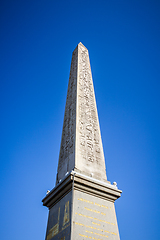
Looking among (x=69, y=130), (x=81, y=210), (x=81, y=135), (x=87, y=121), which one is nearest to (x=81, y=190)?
(x=81, y=210)

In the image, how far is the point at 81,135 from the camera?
6328 mm

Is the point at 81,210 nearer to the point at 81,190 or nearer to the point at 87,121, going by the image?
the point at 81,190

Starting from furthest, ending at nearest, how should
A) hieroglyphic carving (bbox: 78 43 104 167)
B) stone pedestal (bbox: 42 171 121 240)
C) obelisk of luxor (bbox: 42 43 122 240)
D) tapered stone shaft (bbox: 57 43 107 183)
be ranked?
hieroglyphic carving (bbox: 78 43 104 167)
tapered stone shaft (bbox: 57 43 107 183)
obelisk of luxor (bbox: 42 43 122 240)
stone pedestal (bbox: 42 171 121 240)

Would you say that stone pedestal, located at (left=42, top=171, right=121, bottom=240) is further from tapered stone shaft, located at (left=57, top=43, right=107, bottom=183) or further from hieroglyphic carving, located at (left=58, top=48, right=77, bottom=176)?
hieroglyphic carving, located at (left=58, top=48, right=77, bottom=176)

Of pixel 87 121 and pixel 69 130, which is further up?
pixel 87 121

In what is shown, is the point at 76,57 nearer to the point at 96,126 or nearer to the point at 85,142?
the point at 96,126

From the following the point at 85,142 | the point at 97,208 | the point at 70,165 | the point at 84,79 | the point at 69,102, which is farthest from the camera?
the point at 84,79

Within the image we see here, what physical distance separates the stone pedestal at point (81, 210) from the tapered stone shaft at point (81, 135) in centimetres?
49

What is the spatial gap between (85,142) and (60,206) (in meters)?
1.98

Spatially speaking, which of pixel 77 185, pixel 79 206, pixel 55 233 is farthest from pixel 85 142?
pixel 55 233

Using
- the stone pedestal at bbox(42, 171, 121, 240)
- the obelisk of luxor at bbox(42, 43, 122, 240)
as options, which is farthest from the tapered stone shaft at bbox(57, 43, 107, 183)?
the stone pedestal at bbox(42, 171, 121, 240)

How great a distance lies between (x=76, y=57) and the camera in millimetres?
10570

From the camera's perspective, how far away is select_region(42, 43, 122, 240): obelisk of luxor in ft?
14.1

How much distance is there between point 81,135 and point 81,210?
2.32 metres
